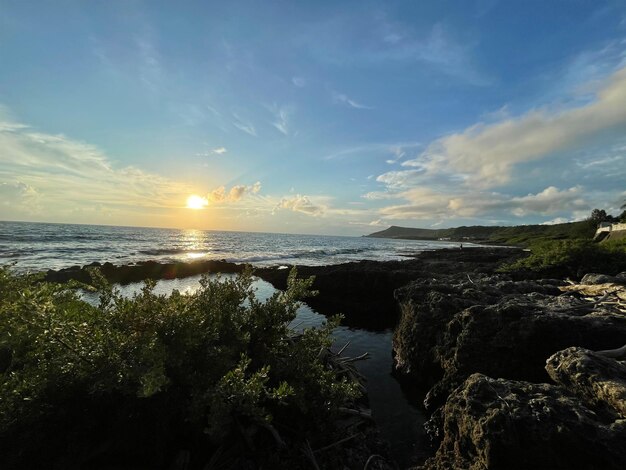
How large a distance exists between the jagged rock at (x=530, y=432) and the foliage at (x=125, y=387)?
1545mm

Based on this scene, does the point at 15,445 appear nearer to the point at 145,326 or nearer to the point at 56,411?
the point at 56,411

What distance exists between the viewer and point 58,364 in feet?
11.2

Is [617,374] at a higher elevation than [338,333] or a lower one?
higher

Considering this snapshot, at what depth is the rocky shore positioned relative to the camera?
335 cm

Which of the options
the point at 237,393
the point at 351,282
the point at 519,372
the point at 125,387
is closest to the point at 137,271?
the point at 351,282

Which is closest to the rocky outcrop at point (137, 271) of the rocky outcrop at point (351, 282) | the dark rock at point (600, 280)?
the rocky outcrop at point (351, 282)

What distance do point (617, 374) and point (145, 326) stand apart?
18.7 feet

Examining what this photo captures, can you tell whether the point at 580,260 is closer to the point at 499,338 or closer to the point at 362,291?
the point at 362,291

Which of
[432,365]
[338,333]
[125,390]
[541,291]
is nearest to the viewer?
[125,390]

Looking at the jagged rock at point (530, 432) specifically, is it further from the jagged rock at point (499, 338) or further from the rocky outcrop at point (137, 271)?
the rocky outcrop at point (137, 271)

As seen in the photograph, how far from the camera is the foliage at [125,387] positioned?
10.5 ft

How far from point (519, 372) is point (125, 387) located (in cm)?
611

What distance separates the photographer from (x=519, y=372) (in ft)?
19.1

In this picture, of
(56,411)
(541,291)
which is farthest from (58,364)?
(541,291)
